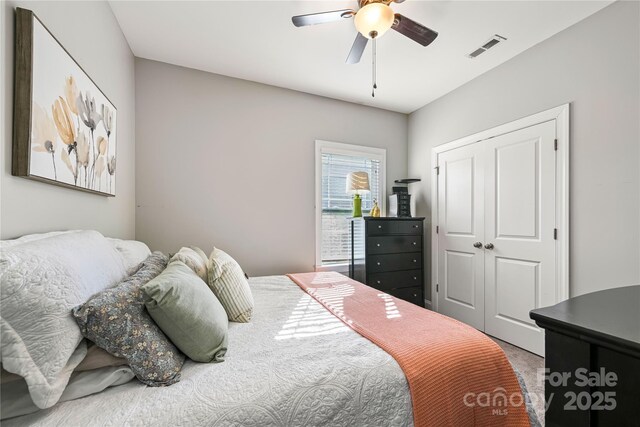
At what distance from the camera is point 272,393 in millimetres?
868

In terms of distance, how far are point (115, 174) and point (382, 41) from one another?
7.83 feet

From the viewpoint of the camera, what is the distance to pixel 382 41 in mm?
2268

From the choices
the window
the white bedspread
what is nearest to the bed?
the white bedspread

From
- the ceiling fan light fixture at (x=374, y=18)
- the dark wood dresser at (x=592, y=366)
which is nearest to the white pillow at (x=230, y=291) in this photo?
the dark wood dresser at (x=592, y=366)

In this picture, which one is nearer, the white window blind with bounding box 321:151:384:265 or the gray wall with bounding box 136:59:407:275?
the gray wall with bounding box 136:59:407:275

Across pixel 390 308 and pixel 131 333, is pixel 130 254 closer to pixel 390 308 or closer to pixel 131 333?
pixel 131 333

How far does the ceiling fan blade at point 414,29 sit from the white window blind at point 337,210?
170cm

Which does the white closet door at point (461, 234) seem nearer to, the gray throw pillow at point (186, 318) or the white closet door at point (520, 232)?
the white closet door at point (520, 232)

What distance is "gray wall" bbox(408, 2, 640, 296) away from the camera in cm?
182

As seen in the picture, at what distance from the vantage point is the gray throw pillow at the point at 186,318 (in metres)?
0.98

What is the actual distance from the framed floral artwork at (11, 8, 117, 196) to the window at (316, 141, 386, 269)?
2.12 metres

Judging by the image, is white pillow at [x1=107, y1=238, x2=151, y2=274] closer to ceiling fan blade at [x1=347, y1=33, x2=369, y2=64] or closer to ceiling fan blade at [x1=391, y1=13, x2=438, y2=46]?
ceiling fan blade at [x1=347, y1=33, x2=369, y2=64]

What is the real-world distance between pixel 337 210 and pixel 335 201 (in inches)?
4.7

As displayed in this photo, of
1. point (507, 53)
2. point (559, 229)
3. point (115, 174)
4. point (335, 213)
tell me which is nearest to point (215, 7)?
point (115, 174)
